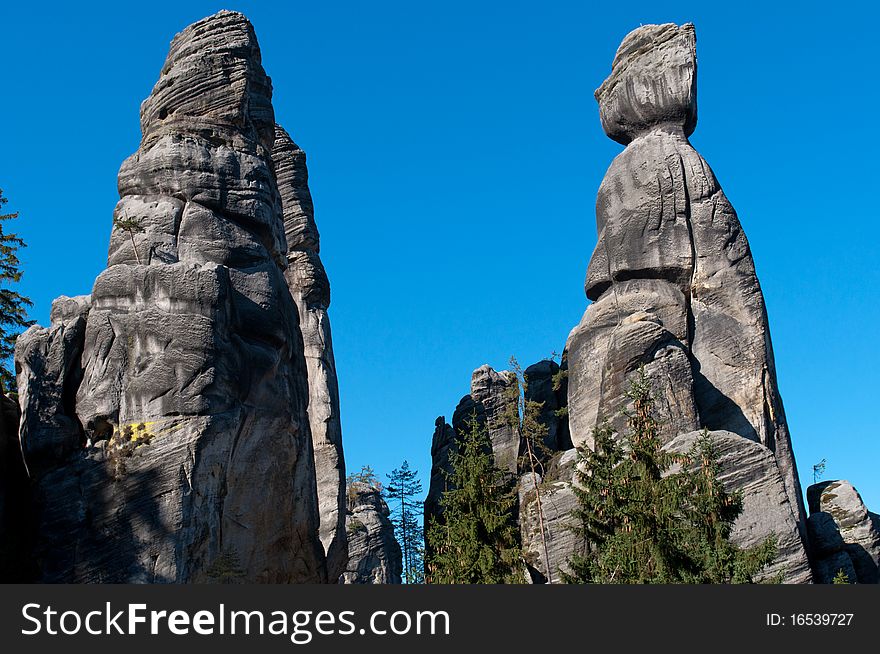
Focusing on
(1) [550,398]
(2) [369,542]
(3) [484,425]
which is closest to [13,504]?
(3) [484,425]

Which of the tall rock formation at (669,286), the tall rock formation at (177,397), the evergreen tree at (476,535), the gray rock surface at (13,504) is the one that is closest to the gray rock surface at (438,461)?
the tall rock formation at (669,286)

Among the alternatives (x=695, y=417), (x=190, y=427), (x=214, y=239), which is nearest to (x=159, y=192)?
(x=214, y=239)

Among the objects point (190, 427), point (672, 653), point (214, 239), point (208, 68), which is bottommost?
point (672, 653)

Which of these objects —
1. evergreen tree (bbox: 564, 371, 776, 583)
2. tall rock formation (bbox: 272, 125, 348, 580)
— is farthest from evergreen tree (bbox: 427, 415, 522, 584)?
tall rock formation (bbox: 272, 125, 348, 580)

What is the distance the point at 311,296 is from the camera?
58156mm

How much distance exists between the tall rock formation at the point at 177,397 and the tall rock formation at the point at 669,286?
12.4 meters

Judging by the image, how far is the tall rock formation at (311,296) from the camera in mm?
52938

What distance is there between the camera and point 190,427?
1145 inches

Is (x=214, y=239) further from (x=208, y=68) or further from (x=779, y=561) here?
(x=779, y=561)

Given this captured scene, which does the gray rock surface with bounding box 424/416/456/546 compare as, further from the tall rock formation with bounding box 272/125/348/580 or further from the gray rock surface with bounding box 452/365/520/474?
the tall rock formation with bounding box 272/125/348/580

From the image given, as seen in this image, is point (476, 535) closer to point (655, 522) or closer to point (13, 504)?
point (655, 522)

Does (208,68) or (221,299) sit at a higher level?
(208,68)

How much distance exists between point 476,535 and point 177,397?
947 centimetres

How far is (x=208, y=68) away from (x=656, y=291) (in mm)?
17782
